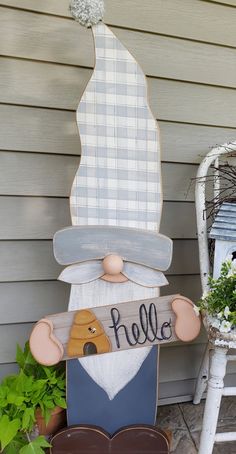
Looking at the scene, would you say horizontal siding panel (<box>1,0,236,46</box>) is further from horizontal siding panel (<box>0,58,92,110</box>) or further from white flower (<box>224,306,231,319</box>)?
white flower (<box>224,306,231,319</box>)

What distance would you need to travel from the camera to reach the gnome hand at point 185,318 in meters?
1.08

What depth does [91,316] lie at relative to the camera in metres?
1.07

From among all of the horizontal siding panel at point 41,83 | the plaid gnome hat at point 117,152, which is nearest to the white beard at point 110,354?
the plaid gnome hat at point 117,152

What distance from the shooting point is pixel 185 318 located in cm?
108

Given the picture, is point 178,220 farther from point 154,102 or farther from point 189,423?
point 189,423

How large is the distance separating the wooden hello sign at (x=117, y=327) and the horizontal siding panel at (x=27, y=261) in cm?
30

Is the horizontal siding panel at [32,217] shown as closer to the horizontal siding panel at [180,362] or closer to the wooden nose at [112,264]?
the wooden nose at [112,264]

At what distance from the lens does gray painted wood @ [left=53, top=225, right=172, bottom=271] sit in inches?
42.1

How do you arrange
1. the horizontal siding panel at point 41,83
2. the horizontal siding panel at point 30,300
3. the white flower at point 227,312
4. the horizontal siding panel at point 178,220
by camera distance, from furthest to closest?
the horizontal siding panel at point 178,220 → the horizontal siding panel at point 30,300 → the horizontal siding panel at point 41,83 → the white flower at point 227,312

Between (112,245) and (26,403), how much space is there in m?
0.55

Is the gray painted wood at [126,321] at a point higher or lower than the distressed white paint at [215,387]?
higher

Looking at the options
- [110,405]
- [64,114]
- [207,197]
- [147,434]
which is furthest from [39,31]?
[147,434]

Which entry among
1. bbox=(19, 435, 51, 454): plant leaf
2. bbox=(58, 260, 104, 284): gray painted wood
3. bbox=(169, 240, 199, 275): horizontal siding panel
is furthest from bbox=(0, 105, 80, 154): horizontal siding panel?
bbox=(19, 435, 51, 454): plant leaf

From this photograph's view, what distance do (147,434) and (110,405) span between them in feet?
0.44
